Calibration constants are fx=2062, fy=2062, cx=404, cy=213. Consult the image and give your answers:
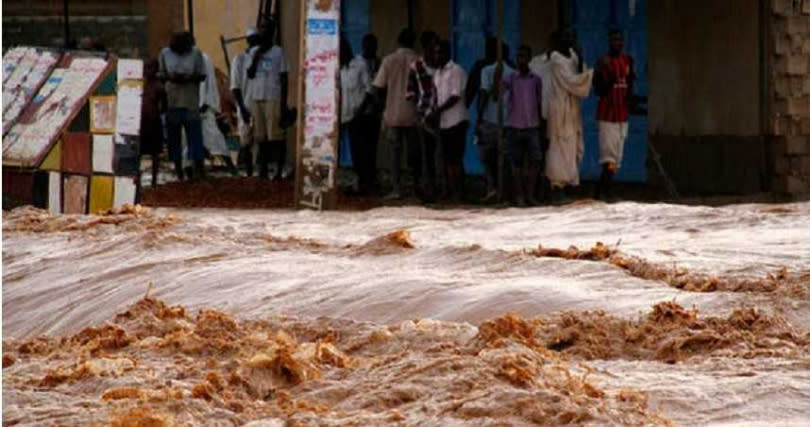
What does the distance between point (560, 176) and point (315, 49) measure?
7.93 ft

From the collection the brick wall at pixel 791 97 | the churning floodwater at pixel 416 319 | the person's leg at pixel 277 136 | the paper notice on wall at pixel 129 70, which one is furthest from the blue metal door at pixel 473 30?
the churning floodwater at pixel 416 319

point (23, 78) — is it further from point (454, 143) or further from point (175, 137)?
point (175, 137)

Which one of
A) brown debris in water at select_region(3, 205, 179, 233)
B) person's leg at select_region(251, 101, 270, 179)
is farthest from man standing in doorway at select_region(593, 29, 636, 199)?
brown debris in water at select_region(3, 205, 179, 233)

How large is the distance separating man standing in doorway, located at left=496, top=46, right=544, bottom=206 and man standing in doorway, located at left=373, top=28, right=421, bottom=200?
126 centimetres

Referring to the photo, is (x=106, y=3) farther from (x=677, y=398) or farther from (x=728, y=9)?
(x=677, y=398)

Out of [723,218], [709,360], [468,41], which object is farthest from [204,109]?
[709,360]

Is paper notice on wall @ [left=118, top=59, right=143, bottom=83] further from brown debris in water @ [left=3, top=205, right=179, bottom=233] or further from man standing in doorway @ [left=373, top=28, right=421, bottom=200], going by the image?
man standing in doorway @ [left=373, top=28, right=421, bottom=200]

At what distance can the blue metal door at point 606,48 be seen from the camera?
18.4 metres

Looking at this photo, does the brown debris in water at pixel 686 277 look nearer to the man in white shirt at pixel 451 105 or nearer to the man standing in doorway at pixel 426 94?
the man in white shirt at pixel 451 105

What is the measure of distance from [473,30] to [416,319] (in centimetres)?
1239

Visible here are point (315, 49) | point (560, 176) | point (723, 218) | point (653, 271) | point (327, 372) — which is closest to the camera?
point (327, 372)

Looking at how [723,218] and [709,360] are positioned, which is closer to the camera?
[709,360]

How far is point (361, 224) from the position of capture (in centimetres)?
1237

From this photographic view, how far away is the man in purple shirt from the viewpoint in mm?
16594
